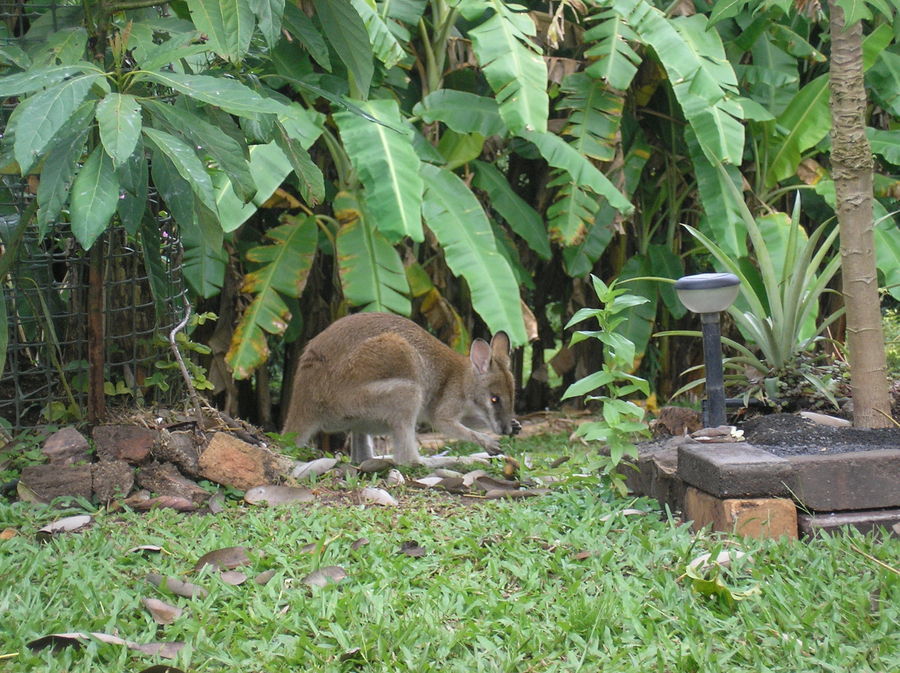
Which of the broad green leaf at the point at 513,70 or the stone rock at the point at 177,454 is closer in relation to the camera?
the stone rock at the point at 177,454

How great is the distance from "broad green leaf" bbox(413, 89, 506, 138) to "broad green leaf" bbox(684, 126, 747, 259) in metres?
1.89

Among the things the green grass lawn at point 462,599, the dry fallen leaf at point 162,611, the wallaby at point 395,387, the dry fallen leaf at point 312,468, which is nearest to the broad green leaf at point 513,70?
the wallaby at point 395,387

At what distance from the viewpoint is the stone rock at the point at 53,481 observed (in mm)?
5457

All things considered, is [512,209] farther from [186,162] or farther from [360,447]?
[186,162]

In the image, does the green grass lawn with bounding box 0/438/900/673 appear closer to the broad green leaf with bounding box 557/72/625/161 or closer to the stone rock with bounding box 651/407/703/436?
the stone rock with bounding box 651/407/703/436

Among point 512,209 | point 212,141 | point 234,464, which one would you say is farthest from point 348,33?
point 512,209

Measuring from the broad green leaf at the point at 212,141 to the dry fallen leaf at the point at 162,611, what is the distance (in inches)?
64.1

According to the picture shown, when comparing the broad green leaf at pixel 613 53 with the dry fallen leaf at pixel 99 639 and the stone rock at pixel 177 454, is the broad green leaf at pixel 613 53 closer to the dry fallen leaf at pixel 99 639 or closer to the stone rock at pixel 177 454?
the stone rock at pixel 177 454

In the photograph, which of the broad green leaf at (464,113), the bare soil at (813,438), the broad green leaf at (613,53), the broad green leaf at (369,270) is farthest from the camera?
the broad green leaf at (613,53)

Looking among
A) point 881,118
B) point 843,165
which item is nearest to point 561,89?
point 881,118

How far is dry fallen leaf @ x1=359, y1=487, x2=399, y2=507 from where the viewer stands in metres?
5.63

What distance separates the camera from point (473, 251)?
864 centimetres

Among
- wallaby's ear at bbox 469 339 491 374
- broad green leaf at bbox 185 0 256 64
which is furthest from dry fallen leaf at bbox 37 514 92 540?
wallaby's ear at bbox 469 339 491 374

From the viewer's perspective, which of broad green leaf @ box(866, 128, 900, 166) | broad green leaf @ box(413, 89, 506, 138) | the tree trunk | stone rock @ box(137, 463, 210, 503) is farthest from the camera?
broad green leaf @ box(866, 128, 900, 166)
